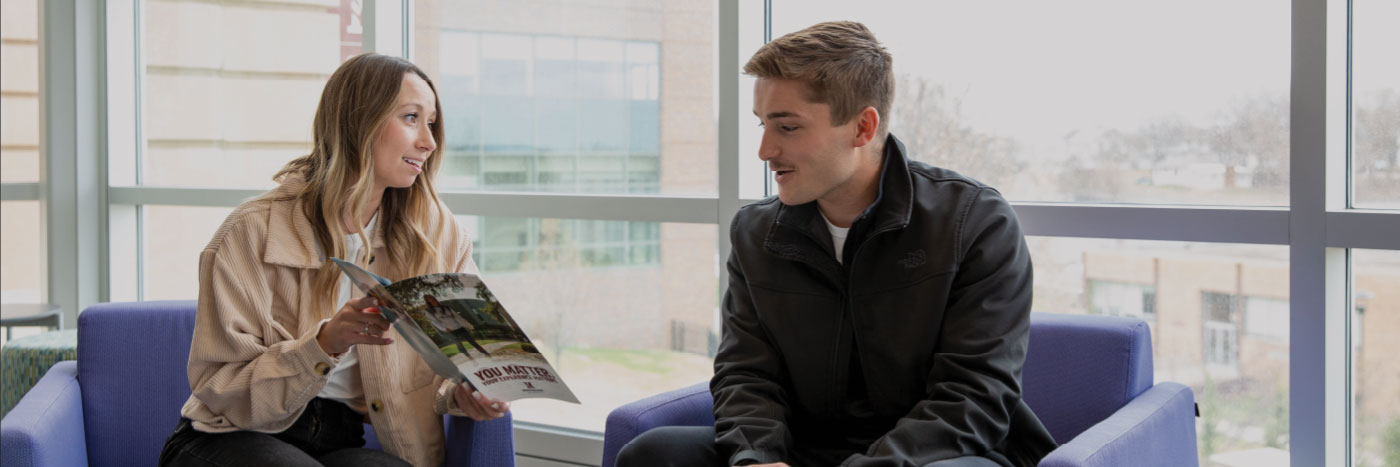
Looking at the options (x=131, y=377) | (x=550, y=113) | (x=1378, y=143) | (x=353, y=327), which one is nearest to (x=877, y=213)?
(x=353, y=327)

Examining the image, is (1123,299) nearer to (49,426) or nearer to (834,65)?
(834,65)

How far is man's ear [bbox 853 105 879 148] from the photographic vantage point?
6.62ft

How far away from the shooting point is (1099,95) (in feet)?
8.25

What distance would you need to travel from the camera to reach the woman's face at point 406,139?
2.25 meters

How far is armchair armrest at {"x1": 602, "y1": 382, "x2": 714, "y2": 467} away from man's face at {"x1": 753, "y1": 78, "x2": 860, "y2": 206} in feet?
1.60

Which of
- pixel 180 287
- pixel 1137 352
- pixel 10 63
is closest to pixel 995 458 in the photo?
pixel 1137 352


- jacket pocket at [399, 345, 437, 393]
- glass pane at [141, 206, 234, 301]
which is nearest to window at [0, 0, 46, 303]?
glass pane at [141, 206, 234, 301]

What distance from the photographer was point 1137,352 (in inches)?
86.0

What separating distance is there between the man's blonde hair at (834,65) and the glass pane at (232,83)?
2231 millimetres

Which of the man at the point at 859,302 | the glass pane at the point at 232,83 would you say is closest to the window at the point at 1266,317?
the man at the point at 859,302

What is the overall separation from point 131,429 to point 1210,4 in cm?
254

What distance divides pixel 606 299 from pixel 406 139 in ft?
3.85

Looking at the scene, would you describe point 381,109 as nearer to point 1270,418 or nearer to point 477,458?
point 477,458

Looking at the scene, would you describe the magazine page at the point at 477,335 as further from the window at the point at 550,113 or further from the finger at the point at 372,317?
the window at the point at 550,113
